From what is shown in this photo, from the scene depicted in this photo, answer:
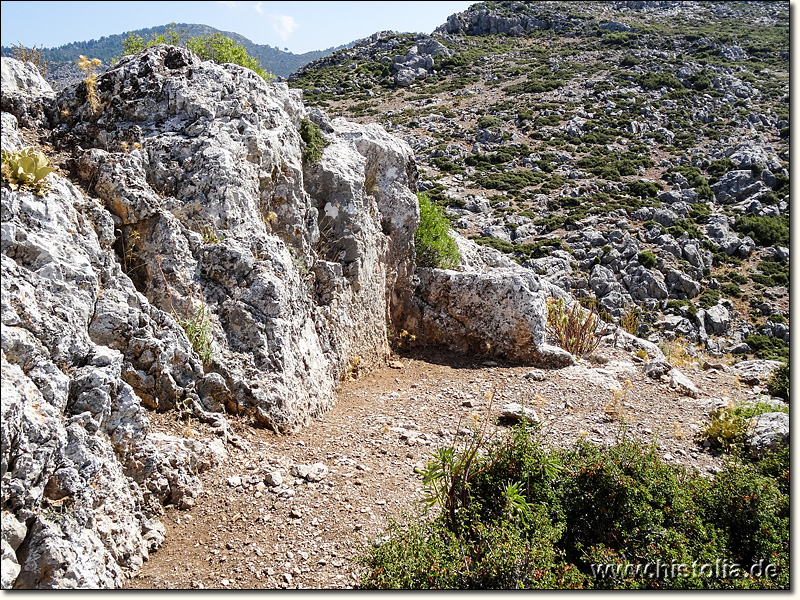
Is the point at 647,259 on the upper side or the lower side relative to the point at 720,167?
lower

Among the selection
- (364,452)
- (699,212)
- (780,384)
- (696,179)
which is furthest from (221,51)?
(696,179)

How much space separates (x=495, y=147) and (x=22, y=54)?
122ft

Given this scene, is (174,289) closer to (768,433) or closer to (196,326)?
(196,326)

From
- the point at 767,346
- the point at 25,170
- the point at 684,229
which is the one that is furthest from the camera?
the point at 684,229

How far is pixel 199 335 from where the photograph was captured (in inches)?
233

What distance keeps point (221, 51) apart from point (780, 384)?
12549 mm

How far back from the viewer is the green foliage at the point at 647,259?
26.4 meters

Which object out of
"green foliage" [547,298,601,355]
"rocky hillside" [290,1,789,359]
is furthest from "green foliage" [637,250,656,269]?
"green foliage" [547,298,601,355]

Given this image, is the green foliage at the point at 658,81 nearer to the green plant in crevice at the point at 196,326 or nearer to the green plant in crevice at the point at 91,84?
the green plant in crevice at the point at 91,84

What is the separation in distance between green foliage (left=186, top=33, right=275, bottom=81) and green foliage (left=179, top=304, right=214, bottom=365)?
19.2 ft

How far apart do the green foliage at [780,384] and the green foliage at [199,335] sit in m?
10.4

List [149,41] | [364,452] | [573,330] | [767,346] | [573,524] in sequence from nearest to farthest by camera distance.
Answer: [573,524]
[364,452]
[149,41]
[573,330]
[767,346]

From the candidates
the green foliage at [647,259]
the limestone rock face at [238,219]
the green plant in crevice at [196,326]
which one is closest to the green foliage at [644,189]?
the green foliage at [647,259]

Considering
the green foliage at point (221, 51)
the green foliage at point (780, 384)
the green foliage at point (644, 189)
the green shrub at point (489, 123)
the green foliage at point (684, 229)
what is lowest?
the green foliage at point (780, 384)
